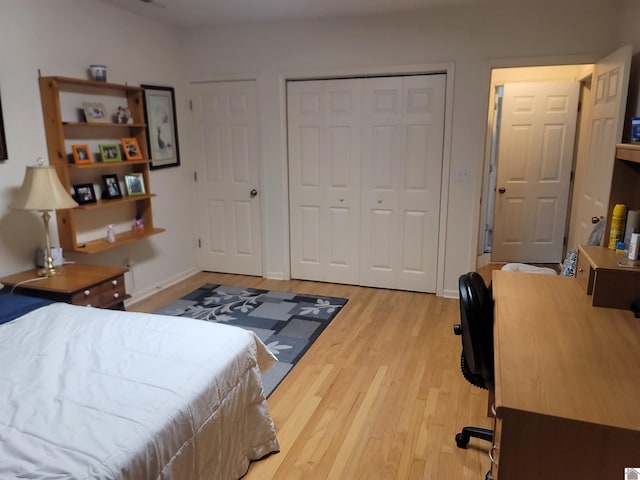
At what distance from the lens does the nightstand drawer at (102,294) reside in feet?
8.96

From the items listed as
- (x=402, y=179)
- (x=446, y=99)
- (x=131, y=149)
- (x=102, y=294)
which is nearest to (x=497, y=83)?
(x=446, y=99)

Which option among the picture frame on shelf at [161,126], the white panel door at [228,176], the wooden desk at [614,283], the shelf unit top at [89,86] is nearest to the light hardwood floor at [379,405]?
the wooden desk at [614,283]

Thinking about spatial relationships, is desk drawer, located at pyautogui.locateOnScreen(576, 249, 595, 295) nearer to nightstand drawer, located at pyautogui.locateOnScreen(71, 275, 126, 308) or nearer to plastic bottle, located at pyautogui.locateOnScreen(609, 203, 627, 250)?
plastic bottle, located at pyautogui.locateOnScreen(609, 203, 627, 250)

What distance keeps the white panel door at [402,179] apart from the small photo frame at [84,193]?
2304 millimetres

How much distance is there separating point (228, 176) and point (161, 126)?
799 mm

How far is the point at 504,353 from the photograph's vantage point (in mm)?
1517

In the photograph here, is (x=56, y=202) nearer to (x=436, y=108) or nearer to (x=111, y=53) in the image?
(x=111, y=53)

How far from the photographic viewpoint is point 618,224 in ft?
7.26

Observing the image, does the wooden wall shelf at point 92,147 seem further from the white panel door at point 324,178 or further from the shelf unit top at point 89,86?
the white panel door at point 324,178

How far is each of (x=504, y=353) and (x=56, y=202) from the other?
2672 millimetres

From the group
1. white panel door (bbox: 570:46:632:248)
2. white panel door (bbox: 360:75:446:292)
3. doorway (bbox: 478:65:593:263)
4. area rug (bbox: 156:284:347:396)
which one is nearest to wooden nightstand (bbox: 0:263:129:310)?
area rug (bbox: 156:284:347:396)

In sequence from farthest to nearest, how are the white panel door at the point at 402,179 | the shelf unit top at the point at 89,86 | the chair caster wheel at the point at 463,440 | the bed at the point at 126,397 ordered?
the white panel door at the point at 402,179 → the shelf unit top at the point at 89,86 → the chair caster wheel at the point at 463,440 → the bed at the point at 126,397

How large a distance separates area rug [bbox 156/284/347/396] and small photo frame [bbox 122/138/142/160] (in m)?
1.32

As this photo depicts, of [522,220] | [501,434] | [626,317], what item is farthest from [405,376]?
[522,220]
